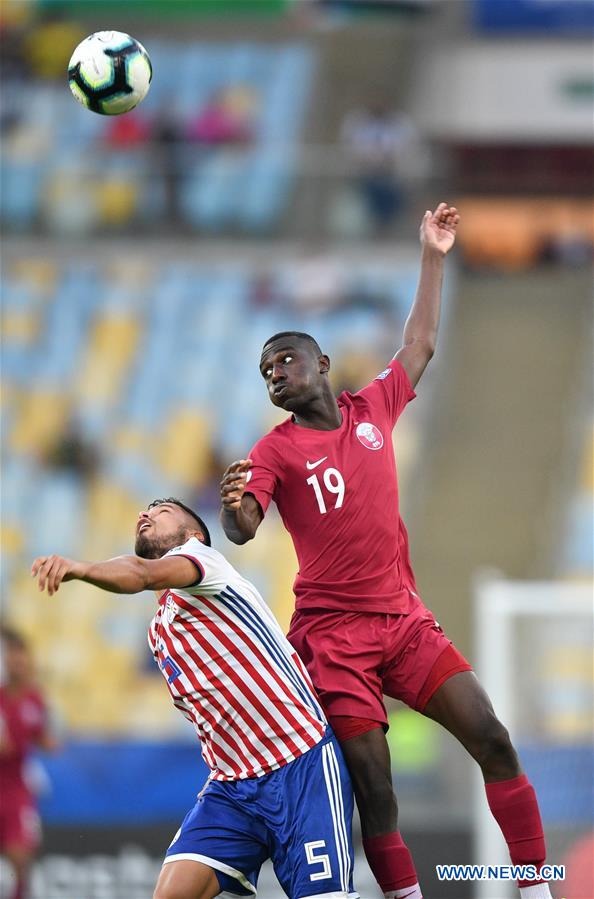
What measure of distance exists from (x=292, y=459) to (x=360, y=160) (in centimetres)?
1075

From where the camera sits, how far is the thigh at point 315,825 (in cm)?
504

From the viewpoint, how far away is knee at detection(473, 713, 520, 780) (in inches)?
205

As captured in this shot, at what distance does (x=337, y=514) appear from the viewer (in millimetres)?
5301

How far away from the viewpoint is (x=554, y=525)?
14562mm

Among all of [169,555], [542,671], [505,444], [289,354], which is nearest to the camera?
[169,555]

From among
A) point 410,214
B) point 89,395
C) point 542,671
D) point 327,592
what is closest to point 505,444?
point 410,214

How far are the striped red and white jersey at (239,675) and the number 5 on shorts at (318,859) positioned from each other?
297mm

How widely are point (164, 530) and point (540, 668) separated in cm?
488

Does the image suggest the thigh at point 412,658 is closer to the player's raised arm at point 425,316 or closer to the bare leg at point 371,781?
the bare leg at point 371,781

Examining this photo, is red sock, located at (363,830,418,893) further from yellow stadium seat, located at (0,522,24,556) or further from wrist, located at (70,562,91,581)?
yellow stadium seat, located at (0,522,24,556)

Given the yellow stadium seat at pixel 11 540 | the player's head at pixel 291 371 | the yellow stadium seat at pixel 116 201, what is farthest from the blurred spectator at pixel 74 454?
the player's head at pixel 291 371

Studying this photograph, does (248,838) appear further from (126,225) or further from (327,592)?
(126,225)

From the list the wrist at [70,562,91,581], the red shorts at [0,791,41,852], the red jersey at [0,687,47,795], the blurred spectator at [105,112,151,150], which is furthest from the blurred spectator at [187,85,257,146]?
the wrist at [70,562,91,581]

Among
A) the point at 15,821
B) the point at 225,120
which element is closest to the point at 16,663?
the point at 15,821
